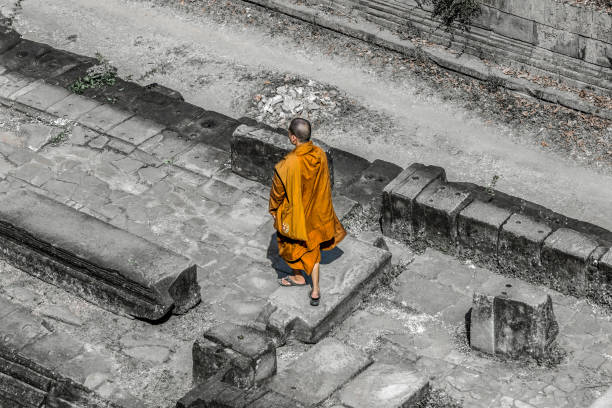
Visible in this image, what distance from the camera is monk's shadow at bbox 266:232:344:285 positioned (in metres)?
11.4

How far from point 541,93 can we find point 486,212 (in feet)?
12.3

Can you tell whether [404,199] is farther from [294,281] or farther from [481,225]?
[294,281]

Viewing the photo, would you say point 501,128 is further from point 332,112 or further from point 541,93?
point 332,112

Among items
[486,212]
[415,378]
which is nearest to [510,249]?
[486,212]

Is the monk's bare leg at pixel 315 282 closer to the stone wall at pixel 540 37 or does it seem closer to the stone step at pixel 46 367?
the stone step at pixel 46 367

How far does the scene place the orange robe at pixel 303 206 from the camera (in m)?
10.5

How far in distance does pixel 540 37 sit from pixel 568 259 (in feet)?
15.7

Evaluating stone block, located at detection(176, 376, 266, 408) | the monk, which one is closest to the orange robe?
the monk

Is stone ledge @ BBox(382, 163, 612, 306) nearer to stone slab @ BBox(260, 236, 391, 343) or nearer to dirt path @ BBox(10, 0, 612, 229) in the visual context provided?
stone slab @ BBox(260, 236, 391, 343)

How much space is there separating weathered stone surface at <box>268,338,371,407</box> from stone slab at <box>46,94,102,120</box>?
509 centimetres

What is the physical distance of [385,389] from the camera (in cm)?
984

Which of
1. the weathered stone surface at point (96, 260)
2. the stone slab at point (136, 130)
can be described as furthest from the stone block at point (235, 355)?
the stone slab at point (136, 130)

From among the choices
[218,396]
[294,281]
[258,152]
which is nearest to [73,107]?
[258,152]

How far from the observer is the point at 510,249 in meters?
11.4
